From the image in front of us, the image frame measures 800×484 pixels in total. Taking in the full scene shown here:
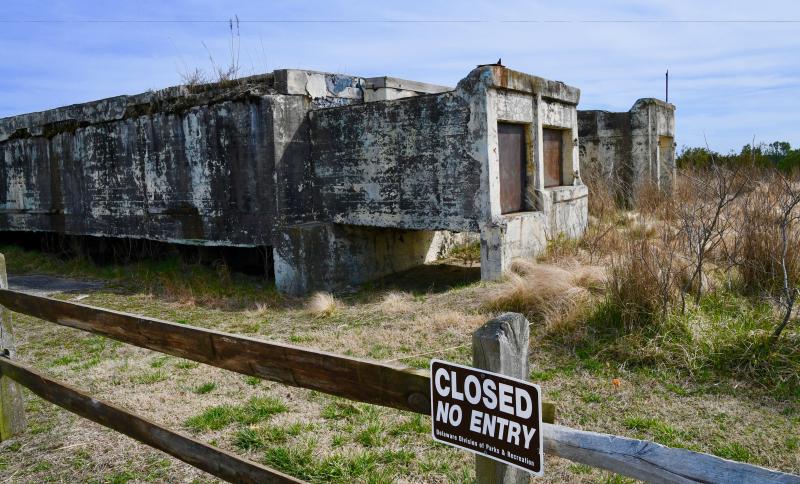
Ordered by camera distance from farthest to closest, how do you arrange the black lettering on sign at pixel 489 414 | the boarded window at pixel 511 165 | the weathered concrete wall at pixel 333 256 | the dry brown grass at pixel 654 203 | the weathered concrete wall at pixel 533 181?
the weathered concrete wall at pixel 333 256 < the boarded window at pixel 511 165 < the dry brown grass at pixel 654 203 < the weathered concrete wall at pixel 533 181 < the black lettering on sign at pixel 489 414

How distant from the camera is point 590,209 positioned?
1203 cm

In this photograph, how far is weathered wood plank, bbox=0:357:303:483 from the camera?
2754 millimetres

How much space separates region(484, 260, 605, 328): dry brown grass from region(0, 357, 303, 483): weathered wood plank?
3.68 m

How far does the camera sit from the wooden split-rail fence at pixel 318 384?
180 centimetres

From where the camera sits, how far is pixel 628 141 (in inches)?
596

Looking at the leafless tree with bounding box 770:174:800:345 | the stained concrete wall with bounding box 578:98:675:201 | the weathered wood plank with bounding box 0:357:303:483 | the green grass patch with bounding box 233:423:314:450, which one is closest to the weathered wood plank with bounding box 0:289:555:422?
the weathered wood plank with bounding box 0:357:303:483

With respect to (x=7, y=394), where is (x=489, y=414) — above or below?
above

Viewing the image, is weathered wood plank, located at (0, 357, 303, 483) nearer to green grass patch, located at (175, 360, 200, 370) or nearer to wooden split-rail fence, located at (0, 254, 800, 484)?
wooden split-rail fence, located at (0, 254, 800, 484)

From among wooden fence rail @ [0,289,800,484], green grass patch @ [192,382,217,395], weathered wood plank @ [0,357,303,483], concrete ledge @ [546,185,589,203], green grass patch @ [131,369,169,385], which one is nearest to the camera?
wooden fence rail @ [0,289,800,484]

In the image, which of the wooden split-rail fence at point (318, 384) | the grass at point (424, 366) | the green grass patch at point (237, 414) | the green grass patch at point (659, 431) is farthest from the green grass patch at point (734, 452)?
the green grass patch at point (237, 414)

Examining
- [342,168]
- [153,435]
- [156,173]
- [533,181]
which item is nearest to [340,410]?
[153,435]

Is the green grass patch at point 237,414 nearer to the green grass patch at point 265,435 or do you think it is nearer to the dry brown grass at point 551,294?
the green grass patch at point 265,435

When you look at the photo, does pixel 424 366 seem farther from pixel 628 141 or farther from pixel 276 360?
pixel 628 141

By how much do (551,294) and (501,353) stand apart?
4.54 m
